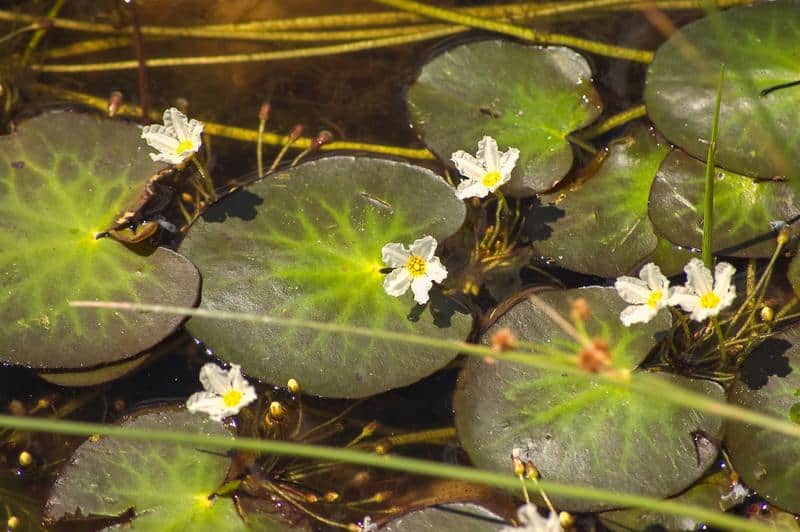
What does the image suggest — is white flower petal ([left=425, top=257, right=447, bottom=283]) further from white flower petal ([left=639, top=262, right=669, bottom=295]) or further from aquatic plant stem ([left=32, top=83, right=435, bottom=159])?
aquatic plant stem ([left=32, top=83, right=435, bottom=159])

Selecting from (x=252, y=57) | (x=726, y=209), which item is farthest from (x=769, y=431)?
(x=252, y=57)

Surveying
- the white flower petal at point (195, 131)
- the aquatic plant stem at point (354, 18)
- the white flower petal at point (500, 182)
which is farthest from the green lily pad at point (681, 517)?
the aquatic plant stem at point (354, 18)

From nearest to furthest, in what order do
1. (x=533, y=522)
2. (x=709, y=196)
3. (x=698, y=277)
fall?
1. (x=533, y=522)
2. (x=709, y=196)
3. (x=698, y=277)

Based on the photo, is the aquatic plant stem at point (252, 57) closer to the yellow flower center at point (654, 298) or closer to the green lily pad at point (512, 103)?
the green lily pad at point (512, 103)

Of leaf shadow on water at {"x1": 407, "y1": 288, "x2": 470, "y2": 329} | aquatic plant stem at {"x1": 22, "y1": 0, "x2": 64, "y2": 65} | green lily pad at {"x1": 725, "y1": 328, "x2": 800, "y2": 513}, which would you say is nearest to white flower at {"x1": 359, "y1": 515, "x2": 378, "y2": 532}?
leaf shadow on water at {"x1": 407, "y1": 288, "x2": 470, "y2": 329}

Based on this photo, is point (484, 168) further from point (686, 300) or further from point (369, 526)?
point (369, 526)
